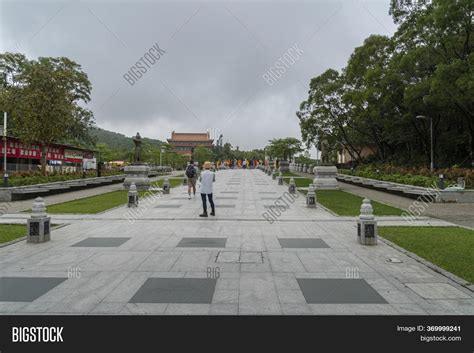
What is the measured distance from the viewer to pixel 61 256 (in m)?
6.66

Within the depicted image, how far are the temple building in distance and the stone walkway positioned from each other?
8751 centimetres

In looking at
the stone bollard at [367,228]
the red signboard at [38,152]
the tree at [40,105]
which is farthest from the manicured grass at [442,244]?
the red signboard at [38,152]

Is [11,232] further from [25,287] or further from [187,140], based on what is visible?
[187,140]

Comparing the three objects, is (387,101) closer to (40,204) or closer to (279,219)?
(279,219)

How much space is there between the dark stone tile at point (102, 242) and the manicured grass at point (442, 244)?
6.03 m

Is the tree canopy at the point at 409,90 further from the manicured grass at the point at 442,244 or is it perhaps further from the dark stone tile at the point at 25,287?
the dark stone tile at the point at 25,287

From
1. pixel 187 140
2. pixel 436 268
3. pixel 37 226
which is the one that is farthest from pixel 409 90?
pixel 187 140

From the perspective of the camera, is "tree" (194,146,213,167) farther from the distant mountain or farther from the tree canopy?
the tree canopy

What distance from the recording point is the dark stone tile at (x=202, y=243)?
294 inches

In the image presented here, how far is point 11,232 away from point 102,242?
2.81 meters

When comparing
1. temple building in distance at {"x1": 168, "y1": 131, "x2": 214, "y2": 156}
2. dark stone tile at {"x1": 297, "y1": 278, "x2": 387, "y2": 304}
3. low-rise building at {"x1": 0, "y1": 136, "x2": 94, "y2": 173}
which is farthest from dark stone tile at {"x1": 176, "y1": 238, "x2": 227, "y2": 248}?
temple building in distance at {"x1": 168, "y1": 131, "x2": 214, "y2": 156}

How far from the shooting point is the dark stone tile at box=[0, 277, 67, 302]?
4551 mm

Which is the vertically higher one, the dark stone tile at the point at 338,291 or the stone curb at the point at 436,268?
the stone curb at the point at 436,268

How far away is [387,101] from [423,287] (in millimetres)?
25972
